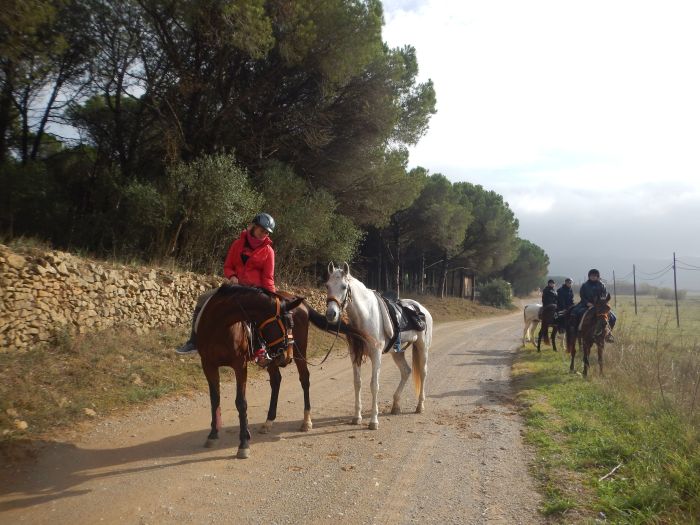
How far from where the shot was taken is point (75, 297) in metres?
8.47

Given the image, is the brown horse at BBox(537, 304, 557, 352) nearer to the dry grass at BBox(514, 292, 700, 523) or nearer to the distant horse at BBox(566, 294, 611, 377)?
A: the distant horse at BBox(566, 294, 611, 377)

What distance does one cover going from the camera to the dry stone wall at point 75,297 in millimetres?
7352

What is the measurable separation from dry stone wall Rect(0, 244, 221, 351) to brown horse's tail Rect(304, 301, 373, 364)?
4.75 meters

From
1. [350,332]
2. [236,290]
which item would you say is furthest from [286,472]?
[350,332]

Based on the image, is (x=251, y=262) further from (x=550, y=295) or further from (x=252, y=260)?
(x=550, y=295)

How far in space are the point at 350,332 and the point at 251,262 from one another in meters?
1.68

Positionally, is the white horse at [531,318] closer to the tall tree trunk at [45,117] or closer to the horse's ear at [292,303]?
the horse's ear at [292,303]

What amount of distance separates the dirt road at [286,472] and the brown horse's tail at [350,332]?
3.41ft

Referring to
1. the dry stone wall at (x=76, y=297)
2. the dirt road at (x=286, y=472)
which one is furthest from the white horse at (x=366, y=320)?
the dry stone wall at (x=76, y=297)

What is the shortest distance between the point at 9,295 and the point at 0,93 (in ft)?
25.6

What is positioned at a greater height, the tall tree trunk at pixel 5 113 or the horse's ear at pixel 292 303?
the tall tree trunk at pixel 5 113

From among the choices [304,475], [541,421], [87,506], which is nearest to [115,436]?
[87,506]

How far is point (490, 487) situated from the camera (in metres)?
4.45

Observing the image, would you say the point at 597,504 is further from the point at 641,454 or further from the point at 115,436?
the point at 115,436
